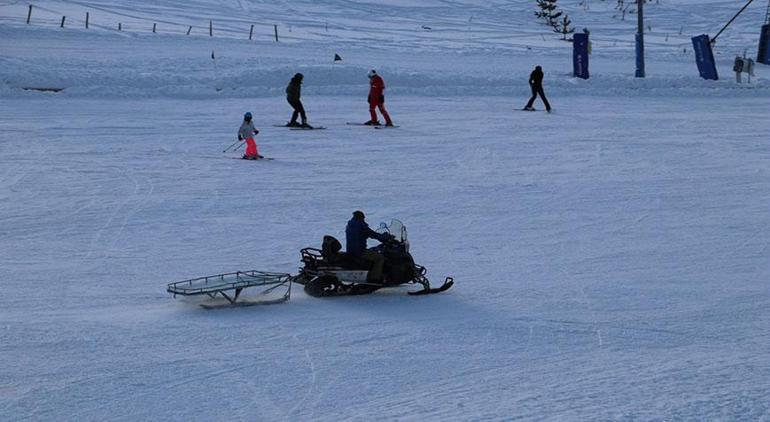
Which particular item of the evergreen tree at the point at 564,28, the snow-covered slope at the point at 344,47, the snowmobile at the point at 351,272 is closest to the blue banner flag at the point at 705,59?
the snow-covered slope at the point at 344,47

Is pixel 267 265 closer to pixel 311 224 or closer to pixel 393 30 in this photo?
pixel 311 224

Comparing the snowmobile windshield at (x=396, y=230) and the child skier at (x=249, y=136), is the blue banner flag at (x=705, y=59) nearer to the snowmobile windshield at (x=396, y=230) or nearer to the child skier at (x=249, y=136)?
the child skier at (x=249, y=136)

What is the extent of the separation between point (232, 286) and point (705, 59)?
2696 cm

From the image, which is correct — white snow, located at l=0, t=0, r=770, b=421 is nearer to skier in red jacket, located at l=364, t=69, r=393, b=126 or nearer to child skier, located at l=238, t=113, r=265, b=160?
child skier, located at l=238, t=113, r=265, b=160

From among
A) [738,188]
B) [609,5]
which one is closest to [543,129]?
[738,188]

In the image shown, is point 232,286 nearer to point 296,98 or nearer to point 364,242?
point 364,242

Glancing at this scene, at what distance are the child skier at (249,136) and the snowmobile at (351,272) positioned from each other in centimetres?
808

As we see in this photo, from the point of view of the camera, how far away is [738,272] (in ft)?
43.4

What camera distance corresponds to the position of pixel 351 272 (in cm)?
1177

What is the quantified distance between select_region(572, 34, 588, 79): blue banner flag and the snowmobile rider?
2289cm

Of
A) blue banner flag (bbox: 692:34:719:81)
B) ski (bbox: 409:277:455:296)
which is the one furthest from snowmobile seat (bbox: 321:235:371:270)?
blue banner flag (bbox: 692:34:719:81)

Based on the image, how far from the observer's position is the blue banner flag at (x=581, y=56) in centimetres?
3356

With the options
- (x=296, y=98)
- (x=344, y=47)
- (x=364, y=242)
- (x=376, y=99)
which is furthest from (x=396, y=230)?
(x=344, y=47)

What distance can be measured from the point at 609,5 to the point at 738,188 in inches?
1891
